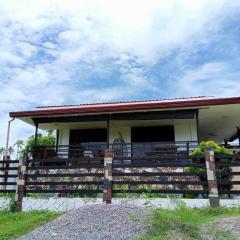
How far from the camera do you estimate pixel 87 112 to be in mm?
13961

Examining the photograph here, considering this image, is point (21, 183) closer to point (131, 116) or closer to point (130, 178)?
point (130, 178)

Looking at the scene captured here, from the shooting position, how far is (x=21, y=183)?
Answer: 31.6 ft

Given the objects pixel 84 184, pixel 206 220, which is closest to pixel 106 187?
pixel 84 184

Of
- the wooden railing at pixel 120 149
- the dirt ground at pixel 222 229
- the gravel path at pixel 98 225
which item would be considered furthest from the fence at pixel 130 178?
the wooden railing at pixel 120 149

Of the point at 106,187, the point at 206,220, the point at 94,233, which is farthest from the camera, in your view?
the point at 106,187

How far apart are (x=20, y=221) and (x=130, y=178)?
318 centimetres

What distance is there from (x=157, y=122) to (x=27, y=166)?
7.11 m

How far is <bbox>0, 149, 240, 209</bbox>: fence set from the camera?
881 centimetres

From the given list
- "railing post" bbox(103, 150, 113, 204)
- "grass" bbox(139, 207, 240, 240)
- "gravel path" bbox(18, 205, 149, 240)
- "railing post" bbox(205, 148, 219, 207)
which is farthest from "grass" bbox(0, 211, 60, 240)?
"railing post" bbox(205, 148, 219, 207)

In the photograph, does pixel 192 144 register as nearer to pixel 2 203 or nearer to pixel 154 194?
pixel 154 194

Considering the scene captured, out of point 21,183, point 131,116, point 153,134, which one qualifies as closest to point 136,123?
point 153,134

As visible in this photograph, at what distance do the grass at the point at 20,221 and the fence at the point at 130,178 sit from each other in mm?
698

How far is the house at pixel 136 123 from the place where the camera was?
44.2 ft

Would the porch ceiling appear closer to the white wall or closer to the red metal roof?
the red metal roof
